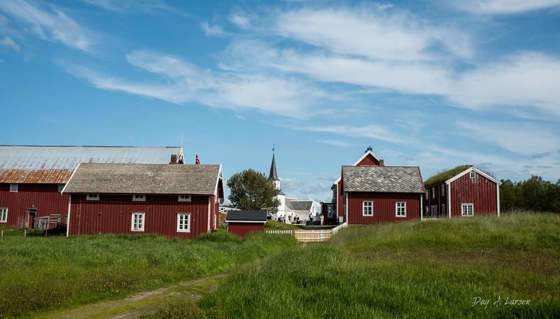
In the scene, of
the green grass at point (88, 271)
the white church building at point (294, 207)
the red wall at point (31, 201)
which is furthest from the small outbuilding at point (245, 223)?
the white church building at point (294, 207)

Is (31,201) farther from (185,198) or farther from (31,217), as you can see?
(185,198)

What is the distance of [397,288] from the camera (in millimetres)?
10477

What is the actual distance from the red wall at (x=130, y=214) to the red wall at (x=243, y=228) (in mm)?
3215

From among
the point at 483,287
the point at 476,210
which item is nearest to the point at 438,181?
the point at 476,210

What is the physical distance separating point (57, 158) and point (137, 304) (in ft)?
132

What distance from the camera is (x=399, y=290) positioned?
407 inches

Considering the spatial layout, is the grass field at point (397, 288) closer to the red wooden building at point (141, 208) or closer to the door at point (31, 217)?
the red wooden building at point (141, 208)

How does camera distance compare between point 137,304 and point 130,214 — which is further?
point 130,214

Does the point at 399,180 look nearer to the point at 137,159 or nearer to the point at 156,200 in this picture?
the point at 156,200

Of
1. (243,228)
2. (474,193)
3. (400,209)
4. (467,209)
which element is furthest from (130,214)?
(474,193)

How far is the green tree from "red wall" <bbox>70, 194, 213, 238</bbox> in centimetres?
4233

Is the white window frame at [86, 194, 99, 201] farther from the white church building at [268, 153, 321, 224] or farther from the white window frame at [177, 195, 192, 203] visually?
the white church building at [268, 153, 321, 224]

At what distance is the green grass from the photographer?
1182cm

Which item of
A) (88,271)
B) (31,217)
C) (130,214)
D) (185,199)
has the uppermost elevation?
(185,199)
